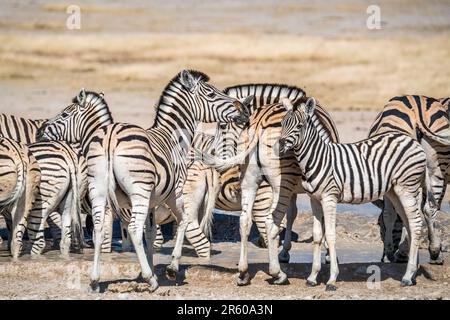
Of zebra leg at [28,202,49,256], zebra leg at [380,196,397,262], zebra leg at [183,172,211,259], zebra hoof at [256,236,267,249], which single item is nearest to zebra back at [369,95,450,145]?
zebra leg at [380,196,397,262]

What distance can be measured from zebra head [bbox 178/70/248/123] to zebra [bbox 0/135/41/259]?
1875mm

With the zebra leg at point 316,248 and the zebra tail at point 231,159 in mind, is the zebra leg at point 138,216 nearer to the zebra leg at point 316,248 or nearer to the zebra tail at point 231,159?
the zebra tail at point 231,159

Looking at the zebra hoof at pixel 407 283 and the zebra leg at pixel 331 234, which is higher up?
the zebra leg at pixel 331 234

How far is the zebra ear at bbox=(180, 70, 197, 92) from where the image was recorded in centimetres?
1100

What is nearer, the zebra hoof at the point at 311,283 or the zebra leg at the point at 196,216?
the zebra hoof at the point at 311,283

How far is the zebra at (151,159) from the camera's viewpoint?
978 centimetres

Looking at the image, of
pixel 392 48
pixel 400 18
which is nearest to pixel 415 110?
pixel 392 48

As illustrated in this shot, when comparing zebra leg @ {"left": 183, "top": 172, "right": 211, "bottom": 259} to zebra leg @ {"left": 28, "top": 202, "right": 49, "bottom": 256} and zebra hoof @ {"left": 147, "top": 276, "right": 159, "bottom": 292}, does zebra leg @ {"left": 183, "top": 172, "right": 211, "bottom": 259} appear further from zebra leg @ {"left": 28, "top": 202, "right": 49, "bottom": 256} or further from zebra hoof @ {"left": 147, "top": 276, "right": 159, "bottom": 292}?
zebra hoof @ {"left": 147, "top": 276, "right": 159, "bottom": 292}

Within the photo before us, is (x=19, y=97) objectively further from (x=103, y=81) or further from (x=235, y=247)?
(x=235, y=247)

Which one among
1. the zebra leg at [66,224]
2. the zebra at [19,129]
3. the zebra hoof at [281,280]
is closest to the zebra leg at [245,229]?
the zebra hoof at [281,280]

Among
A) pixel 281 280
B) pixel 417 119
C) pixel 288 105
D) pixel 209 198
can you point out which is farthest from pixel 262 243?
pixel 288 105

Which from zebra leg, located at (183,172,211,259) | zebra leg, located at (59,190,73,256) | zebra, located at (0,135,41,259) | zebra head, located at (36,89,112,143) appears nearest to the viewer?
zebra, located at (0,135,41,259)

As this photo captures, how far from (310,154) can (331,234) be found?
75cm

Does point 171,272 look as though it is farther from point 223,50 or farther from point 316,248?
point 223,50
